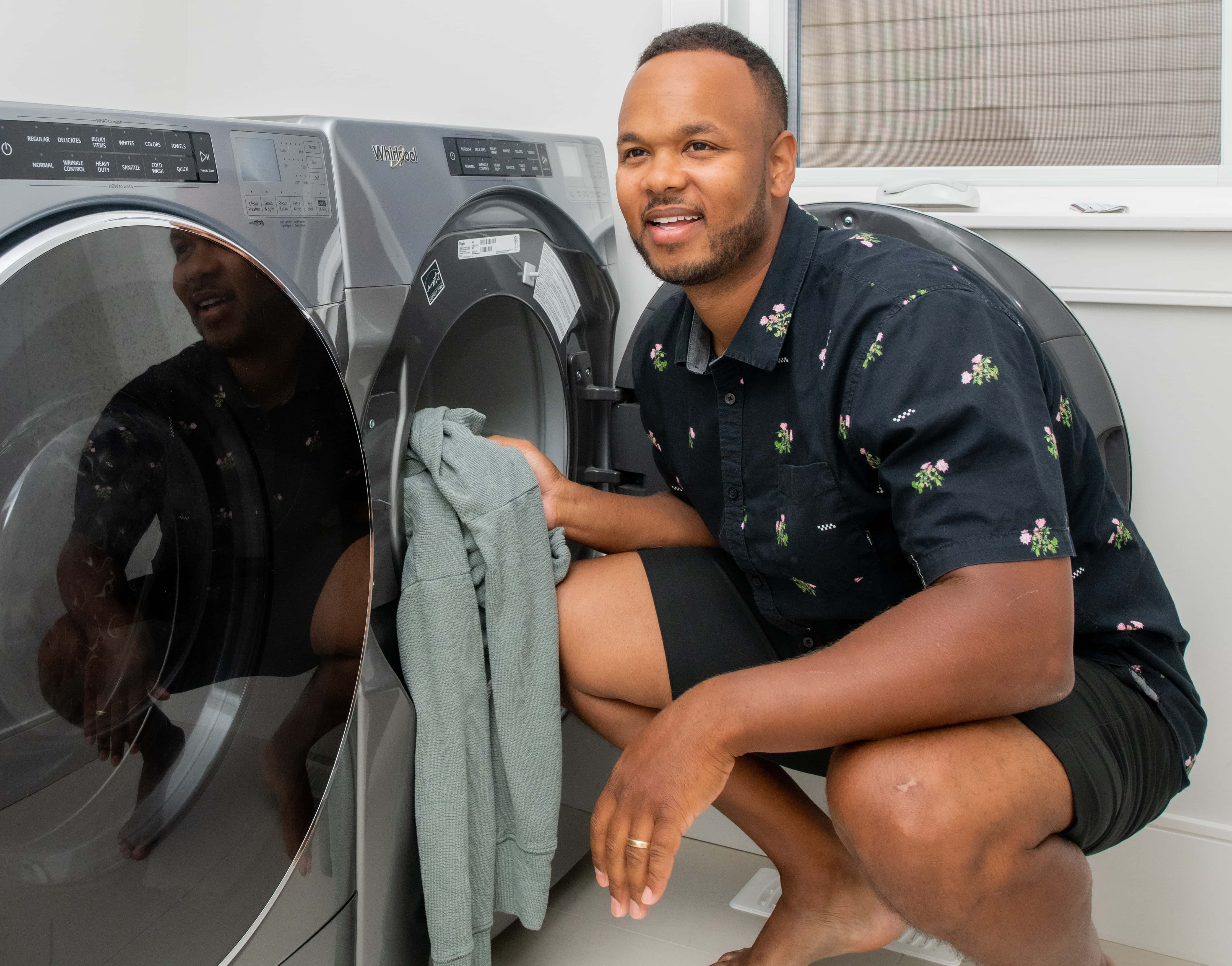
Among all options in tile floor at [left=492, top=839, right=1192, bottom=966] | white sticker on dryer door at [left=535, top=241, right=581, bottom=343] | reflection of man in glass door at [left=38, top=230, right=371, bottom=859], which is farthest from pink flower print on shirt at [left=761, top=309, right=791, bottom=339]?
tile floor at [left=492, top=839, right=1192, bottom=966]

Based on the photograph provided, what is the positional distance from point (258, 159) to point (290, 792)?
55cm

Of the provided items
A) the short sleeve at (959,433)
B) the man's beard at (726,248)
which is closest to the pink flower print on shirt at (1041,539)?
the short sleeve at (959,433)

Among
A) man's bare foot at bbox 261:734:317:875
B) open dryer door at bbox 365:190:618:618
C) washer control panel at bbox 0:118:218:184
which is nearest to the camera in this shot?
washer control panel at bbox 0:118:218:184

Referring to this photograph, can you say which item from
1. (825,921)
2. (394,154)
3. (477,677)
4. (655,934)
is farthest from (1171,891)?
(394,154)

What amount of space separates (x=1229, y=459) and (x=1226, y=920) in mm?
612

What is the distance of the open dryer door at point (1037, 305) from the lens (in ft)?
4.21

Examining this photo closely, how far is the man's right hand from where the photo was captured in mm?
1244

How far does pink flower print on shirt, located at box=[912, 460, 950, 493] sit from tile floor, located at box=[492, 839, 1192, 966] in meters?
0.77

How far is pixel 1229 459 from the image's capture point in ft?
4.45

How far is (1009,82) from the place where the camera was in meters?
1.54

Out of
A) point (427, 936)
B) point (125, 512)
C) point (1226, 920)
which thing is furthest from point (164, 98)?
point (1226, 920)

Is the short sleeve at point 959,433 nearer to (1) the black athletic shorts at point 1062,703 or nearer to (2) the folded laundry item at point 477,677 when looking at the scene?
(1) the black athletic shorts at point 1062,703

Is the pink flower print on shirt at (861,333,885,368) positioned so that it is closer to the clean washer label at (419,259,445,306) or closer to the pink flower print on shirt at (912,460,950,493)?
the pink flower print on shirt at (912,460,950,493)

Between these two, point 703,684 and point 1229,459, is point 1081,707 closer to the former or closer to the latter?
point 703,684
